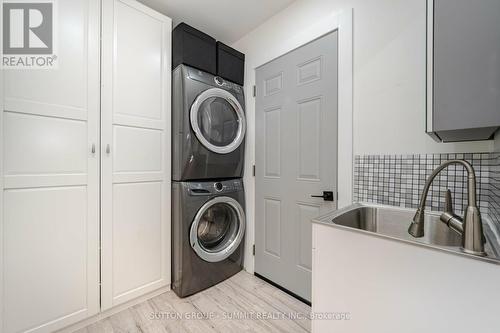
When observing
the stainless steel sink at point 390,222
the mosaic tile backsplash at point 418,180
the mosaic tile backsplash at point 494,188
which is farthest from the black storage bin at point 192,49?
the mosaic tile backsplash at point 494,188

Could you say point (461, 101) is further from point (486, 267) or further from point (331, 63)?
point (331, 63)

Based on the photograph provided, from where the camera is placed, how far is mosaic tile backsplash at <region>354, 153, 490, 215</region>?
974 millimetres

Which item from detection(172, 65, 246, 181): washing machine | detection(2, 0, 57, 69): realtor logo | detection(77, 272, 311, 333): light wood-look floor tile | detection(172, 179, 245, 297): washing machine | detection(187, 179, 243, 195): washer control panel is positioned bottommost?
detection(77, 272, 311, 333): light wood-look floor tile

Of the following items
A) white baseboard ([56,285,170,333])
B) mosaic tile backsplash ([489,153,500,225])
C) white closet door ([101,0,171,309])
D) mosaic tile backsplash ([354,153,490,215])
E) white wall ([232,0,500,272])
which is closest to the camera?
mosaic tile backsplash ([489,153,500,225])

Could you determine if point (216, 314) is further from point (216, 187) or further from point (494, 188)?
point (494, 188)

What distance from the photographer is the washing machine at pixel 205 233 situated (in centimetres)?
170

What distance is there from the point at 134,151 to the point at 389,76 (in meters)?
1.79

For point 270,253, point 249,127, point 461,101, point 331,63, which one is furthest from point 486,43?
point 270,253

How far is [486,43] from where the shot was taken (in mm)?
670

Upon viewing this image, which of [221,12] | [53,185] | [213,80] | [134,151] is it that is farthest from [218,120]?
[53,185]

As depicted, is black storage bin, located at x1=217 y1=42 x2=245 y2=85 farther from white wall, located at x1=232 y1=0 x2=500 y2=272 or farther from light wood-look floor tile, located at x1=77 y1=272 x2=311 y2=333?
light wood-look floor tile, located at x1=77 y1=272 x2=311 y2=333

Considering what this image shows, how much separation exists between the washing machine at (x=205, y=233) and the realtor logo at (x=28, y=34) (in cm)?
113

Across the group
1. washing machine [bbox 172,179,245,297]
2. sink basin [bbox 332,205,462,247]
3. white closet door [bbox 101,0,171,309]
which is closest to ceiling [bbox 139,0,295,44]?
white closet door [bbox 101,0,171,309]

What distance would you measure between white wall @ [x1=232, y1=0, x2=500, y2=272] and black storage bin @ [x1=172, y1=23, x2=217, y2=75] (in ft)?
2.82
